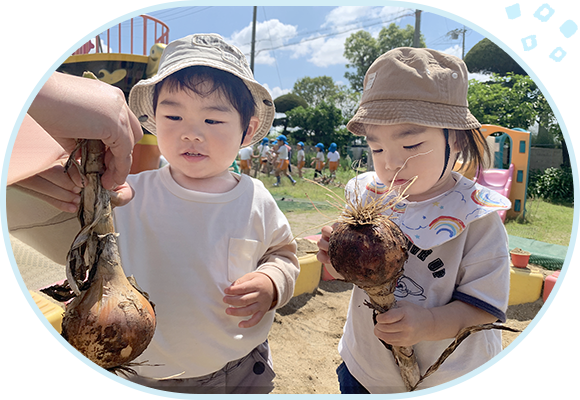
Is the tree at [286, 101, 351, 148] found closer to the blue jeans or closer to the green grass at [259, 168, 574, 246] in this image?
the green grass at [259, 168, 574, 246]

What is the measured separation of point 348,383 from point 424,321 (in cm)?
44

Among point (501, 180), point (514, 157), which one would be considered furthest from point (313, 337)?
point (501, 180)

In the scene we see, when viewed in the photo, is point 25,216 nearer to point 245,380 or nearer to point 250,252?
point 250,252

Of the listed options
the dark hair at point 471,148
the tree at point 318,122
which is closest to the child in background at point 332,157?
the tree at point 318,122

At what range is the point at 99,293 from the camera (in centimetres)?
67

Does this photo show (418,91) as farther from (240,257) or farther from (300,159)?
(300,159)

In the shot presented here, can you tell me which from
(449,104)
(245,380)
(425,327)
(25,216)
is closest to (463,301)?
(425,327)

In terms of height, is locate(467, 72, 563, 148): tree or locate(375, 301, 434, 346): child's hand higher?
locate(467, 72, 563, 148): tree

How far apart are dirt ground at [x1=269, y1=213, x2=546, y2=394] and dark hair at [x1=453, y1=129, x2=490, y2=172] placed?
887 millimetres

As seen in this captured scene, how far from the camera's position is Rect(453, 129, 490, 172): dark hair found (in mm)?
951

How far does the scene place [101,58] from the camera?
1.04 meters

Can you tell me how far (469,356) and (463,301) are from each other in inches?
8.3

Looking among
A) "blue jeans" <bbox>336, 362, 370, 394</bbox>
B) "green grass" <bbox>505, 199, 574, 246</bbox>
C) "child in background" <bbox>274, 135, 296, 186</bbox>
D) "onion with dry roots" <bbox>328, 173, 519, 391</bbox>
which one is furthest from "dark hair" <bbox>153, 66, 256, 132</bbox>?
"child in background" <bbox>274, 135, 296, 186</bbox>

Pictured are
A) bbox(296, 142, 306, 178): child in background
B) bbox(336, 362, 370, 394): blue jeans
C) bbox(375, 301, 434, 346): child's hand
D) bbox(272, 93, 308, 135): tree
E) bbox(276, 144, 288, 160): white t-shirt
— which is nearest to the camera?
bbox(375, 301, 434, 346): child's hand
